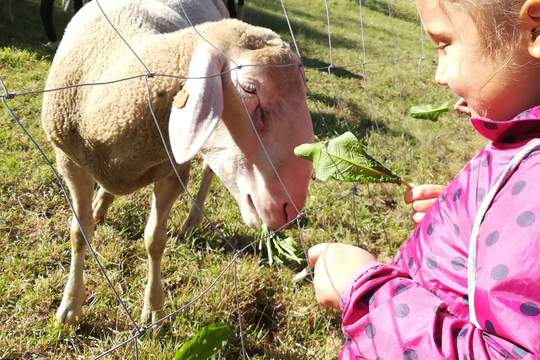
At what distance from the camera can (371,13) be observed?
55.2 ft

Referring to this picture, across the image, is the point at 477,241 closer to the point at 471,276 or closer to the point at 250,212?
the point at 471,276

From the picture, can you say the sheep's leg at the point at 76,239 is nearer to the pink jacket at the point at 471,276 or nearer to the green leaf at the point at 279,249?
the green leaf at the point at 279,249

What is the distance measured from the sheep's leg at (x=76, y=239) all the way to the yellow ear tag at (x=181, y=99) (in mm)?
747

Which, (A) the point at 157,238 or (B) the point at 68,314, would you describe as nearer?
(B) the point at 68,314

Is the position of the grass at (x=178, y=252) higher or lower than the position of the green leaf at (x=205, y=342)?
lower

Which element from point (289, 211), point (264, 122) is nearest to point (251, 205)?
point (289, 211)

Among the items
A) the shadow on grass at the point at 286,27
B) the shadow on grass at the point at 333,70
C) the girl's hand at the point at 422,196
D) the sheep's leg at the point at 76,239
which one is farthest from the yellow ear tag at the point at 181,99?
the shadow on grass at the point at 286,27

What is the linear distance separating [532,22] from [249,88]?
1.18 m

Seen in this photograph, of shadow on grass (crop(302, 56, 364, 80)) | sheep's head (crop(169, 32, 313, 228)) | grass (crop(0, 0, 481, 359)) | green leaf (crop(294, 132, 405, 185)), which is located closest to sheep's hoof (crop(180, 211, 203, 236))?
grass (crop(0, 0, 481, 359))

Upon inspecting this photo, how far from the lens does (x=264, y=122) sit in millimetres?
1978

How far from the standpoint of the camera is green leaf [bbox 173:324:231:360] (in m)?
1.48

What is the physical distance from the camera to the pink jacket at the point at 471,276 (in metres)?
0.79

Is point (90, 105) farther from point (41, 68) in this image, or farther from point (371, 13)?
point (371, 13)

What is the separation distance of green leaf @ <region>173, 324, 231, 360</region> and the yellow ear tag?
0.79m
